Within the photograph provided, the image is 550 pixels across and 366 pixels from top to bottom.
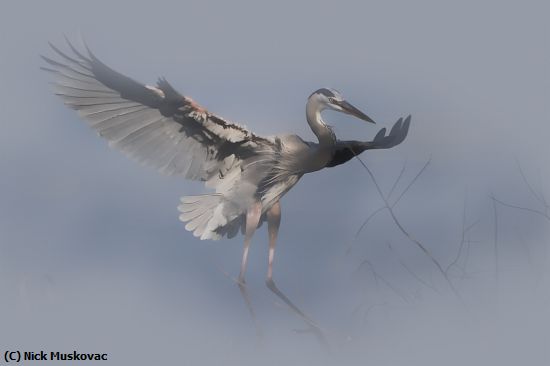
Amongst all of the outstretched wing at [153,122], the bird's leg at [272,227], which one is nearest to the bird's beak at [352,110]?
the outstretched wing at [153,122]

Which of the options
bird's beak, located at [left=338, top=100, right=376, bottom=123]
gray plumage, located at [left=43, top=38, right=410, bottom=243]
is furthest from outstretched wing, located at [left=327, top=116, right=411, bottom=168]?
bird's beak, located at [left=338, top=100, right=376, bottom=123]

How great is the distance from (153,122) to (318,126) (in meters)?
1.37

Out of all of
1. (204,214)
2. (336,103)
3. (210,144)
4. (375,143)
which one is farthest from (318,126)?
(204,214)

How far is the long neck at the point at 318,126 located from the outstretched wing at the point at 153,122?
0.40 metres

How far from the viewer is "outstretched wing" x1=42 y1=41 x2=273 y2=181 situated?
6.00 metres

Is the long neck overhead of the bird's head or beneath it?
beneath

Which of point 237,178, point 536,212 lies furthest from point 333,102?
point 536,212

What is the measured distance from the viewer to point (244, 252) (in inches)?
266

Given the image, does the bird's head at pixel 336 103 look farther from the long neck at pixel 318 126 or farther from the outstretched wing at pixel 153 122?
the outstretched wing at pixel 153 122

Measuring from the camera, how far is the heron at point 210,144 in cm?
605

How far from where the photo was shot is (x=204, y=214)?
6734mm

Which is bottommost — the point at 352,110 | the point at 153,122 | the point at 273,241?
the point at 273,241

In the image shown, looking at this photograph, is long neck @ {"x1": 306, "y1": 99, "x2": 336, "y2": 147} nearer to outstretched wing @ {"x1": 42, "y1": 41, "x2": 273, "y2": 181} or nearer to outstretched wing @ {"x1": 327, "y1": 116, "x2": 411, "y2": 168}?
outstretched wing @ {"x1": 327, "y1": 116, "x2": 411, "y2": 168}

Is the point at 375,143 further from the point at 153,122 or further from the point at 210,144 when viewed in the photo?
the point at 153,122
